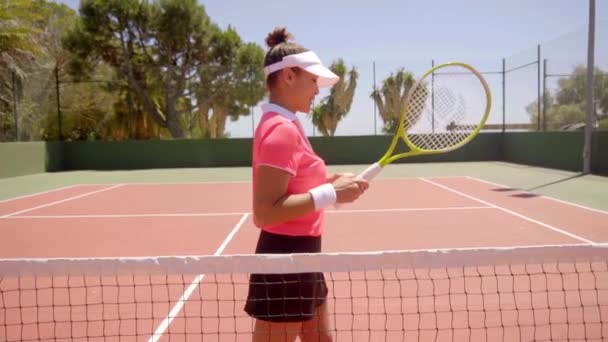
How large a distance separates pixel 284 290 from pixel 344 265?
0.89 feet

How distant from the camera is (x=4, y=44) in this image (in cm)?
1579

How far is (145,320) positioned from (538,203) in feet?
22.1

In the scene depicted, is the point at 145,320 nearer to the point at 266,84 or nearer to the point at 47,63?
the point at 266,84

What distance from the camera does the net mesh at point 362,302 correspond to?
6.57ft

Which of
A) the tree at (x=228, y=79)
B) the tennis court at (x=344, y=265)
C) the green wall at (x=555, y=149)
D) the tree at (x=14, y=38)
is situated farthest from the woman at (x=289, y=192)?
the tree at (x=228, y=79)

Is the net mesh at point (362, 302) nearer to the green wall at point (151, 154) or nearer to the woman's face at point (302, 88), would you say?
the woman's face at point (302, 88)

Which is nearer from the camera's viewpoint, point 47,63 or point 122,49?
point 122,49

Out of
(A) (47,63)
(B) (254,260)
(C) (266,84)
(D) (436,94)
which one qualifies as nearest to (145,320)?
(B) (254,260)

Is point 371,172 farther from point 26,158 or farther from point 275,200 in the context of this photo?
point 26,158

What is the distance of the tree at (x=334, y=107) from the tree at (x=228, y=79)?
9.53 feet

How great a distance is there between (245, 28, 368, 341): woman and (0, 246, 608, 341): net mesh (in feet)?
0.32

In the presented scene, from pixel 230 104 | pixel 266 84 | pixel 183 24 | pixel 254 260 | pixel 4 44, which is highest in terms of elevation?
pixel 183 24

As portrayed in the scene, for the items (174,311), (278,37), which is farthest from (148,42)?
(278,37)

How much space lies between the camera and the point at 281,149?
153 centimetres
